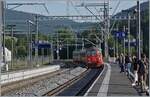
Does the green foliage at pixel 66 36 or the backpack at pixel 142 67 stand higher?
the green foliage at pixel 66 36

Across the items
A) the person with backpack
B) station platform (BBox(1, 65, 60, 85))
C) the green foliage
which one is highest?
the green foliage

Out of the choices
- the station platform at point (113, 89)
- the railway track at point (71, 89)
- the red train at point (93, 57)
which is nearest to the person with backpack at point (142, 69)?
the station platform at point (113, 89)

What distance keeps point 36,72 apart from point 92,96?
3655cm

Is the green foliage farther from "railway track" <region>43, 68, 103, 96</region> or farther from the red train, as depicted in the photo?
"railway track" <region>43, 68, 103, 96</region>

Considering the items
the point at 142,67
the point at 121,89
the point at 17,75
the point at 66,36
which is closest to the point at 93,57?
the point at 17,75

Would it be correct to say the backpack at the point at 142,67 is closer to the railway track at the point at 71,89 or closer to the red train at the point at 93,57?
the railway track at the point at 71,89

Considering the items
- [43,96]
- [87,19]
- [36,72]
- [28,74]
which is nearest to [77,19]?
[87,19]

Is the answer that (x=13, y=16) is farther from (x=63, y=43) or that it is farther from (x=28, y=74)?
(x=63, y=43)

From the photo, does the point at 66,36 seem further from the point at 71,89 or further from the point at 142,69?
the point at 142,69

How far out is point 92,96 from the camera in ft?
77.7

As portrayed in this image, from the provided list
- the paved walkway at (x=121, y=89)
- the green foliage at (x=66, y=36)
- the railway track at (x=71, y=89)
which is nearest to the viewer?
the paved walkway at (x=121, y=89)

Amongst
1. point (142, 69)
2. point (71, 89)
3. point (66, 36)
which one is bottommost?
point (71, 89)

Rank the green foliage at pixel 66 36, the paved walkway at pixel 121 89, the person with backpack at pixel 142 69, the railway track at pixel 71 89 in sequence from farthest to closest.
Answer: the green foliage at pixel 66 36, the railway track at pixel 71 89, the paved walkway at pixel 121 89, the person with backpack at pixel 142 69

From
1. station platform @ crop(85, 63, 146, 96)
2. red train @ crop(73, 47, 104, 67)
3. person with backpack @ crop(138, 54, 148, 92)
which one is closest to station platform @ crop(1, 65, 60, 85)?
station platform @ crop(85, 63, 146, 96)
